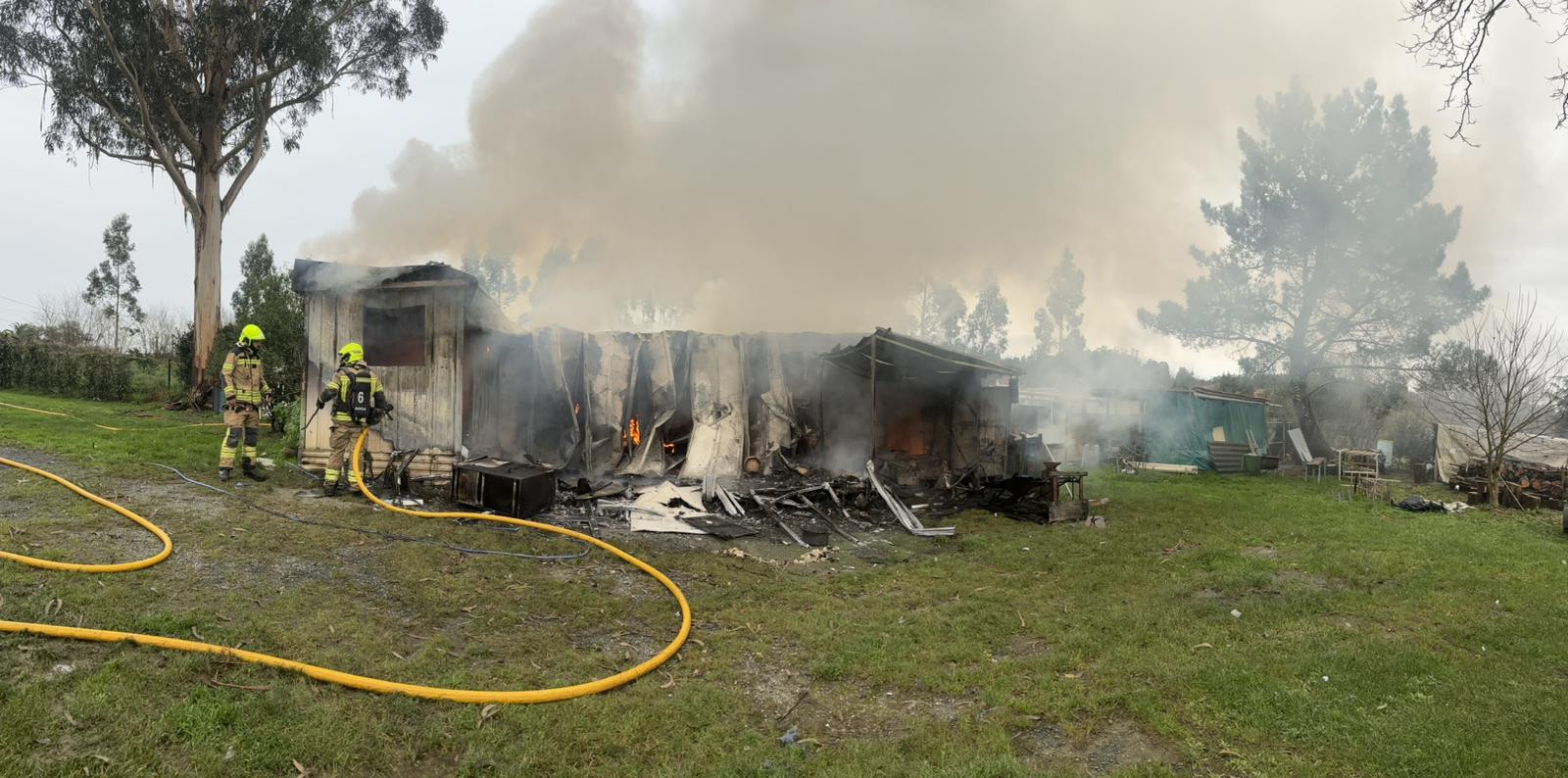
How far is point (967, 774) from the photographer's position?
10.0ft

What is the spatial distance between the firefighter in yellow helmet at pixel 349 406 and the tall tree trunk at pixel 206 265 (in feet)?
47.1

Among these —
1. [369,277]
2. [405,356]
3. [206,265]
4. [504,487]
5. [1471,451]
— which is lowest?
[504,487]

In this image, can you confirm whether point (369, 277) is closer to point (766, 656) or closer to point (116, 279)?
point (766, 656)

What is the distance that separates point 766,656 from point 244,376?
7967 millimetres

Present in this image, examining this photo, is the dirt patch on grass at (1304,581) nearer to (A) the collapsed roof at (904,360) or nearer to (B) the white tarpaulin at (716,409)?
(A) the collapsed roof at (904,360)

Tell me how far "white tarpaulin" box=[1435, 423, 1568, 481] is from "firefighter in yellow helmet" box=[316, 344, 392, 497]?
20.6m

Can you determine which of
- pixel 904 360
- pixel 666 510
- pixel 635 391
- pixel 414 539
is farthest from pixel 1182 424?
pixel 414 539

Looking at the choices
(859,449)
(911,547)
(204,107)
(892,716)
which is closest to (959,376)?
(859,449)

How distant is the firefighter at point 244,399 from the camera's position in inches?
324

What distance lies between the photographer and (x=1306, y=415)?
68.2ft

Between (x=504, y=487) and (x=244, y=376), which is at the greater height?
(x=244, y=376)

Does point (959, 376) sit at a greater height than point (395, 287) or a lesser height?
lesser

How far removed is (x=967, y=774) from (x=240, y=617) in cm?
432

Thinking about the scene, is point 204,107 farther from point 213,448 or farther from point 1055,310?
point 1055,310
